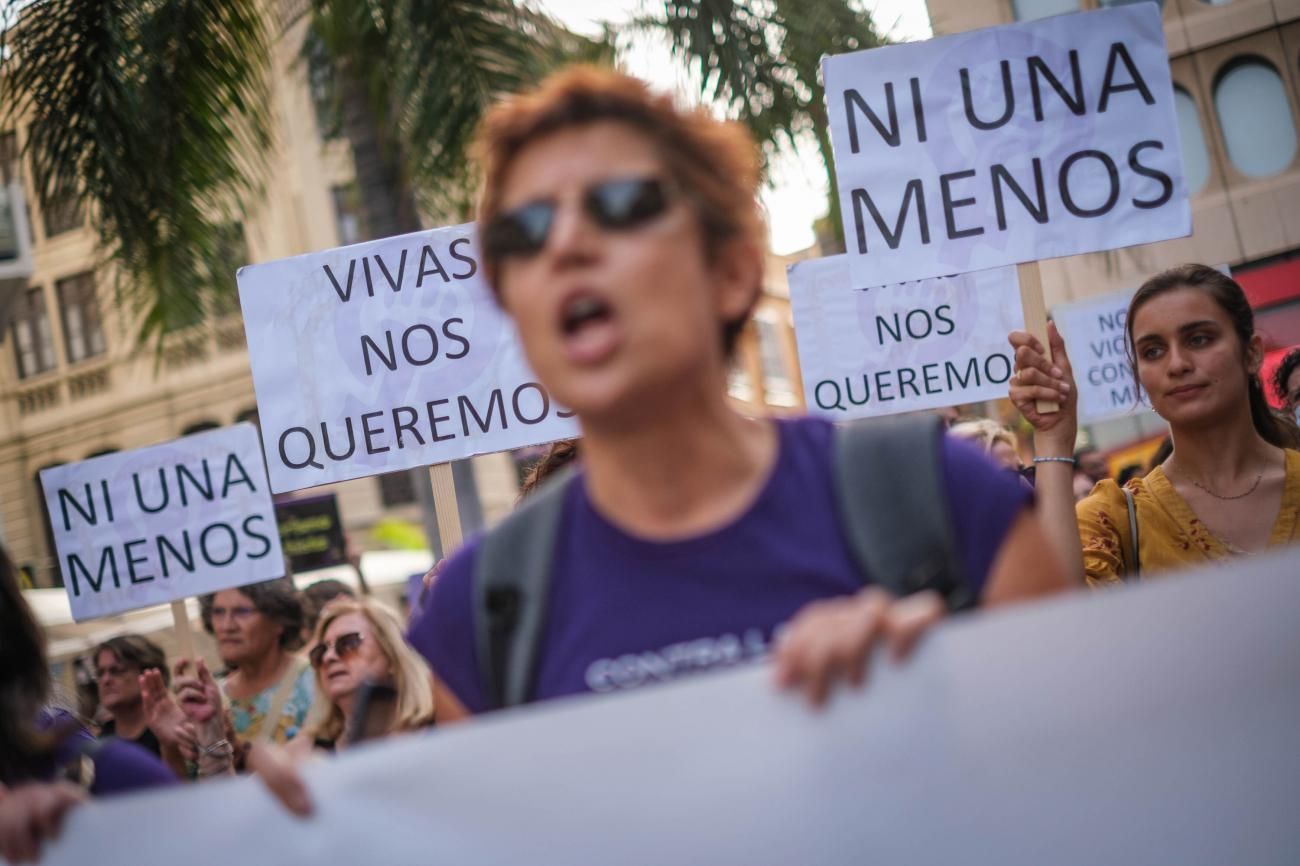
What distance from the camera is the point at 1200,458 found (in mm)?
3242

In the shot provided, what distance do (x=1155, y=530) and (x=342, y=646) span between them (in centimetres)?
268

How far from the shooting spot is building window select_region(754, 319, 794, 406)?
4478 cm

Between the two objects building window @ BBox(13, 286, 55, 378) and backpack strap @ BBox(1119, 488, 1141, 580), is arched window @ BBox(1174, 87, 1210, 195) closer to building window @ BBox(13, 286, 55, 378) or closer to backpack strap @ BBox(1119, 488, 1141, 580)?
backpack strap @ BBox(1119, 488, 1141, 580)

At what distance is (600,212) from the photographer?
1.58m

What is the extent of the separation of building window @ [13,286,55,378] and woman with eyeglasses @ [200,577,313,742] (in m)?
24.0

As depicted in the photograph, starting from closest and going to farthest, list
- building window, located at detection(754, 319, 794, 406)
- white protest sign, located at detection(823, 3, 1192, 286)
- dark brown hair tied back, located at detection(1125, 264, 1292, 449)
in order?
dark brown hair tied back, located at detection(1125, 264, 1292, 449), white protest sign, located at detection(823, 3, 1192, 286), building window, located at detection(754, 319, 794, 406)

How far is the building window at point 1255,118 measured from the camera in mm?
19250

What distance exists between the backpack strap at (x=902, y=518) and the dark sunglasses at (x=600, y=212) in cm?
35

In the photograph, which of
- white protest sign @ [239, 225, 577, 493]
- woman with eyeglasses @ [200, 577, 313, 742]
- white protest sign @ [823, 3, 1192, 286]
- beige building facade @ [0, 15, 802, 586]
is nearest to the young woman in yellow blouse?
white protest sign @ [823, 3, 1192, 286]

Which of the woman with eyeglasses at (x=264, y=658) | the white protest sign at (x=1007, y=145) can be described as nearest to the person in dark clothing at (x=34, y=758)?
the white protest sign at (x=1007, y=145)

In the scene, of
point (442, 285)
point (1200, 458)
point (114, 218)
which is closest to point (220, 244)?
point (114, 218)

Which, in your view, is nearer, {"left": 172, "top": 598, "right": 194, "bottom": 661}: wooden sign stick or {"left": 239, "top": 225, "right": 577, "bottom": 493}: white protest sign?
{"left": 239, "top": 225, "right": 577, "bottom": 493}: white protest sign

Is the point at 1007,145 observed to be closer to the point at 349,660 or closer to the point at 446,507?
the point at 446,507

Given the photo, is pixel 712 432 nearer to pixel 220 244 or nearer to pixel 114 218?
pixel 114 218
